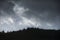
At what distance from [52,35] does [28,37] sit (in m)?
7.51

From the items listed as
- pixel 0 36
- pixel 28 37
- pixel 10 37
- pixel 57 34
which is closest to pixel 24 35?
pixel 28 37

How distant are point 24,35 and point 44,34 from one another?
631 cm

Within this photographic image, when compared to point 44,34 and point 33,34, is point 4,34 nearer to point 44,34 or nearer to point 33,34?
point 33,34

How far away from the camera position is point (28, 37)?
46156 millimetres

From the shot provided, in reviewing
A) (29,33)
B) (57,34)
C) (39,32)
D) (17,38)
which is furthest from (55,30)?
(17,38)

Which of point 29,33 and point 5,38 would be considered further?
point 29,33

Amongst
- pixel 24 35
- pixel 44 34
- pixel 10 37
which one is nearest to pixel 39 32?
pixel 44 34

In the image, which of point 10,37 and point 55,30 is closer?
point 10,37

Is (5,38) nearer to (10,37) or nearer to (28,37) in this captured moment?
(10,37)

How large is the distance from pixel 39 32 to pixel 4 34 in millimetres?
11061

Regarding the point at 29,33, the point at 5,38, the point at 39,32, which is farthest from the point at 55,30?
the point at 5,38

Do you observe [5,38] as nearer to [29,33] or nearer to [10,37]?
[10,37]

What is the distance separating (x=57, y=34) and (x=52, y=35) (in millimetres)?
1671

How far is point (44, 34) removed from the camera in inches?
1820
